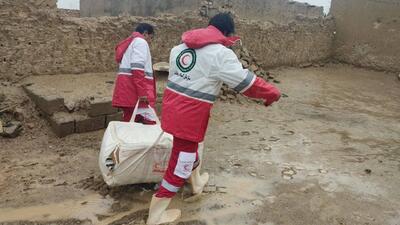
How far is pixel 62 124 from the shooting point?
520cm

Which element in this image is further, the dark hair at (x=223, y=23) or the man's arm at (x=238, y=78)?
the dark hair at (x=223, y=23)

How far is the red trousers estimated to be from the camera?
10.7 ft

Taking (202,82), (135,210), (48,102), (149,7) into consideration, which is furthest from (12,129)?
(149,7)

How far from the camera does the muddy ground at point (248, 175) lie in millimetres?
3586

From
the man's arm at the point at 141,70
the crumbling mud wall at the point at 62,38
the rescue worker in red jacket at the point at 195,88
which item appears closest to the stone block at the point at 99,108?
the man's arm at the point at 141,70

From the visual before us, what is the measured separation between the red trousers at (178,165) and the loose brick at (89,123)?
96.1 inches

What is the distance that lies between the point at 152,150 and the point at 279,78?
24.2 ft

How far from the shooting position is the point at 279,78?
10.4 metres

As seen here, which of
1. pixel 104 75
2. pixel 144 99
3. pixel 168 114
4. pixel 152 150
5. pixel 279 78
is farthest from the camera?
pixel 279 78

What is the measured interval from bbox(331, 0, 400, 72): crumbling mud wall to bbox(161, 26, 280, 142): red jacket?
10462 mm

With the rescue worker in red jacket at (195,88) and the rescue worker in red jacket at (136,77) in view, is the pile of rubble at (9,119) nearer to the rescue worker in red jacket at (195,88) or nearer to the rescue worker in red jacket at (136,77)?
the rescue worker in red jacket at (136,77)

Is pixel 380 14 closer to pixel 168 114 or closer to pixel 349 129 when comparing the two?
pixel 349 129

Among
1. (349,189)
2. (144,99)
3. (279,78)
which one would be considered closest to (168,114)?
(144,99)

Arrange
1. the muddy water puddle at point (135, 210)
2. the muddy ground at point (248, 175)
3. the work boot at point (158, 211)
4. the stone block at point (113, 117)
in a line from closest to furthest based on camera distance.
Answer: the work boot at point (158, 211), the muddy water puddle at point (135, 210), the muddy ground at point (248, 175), the stone block at point (113, 117)
